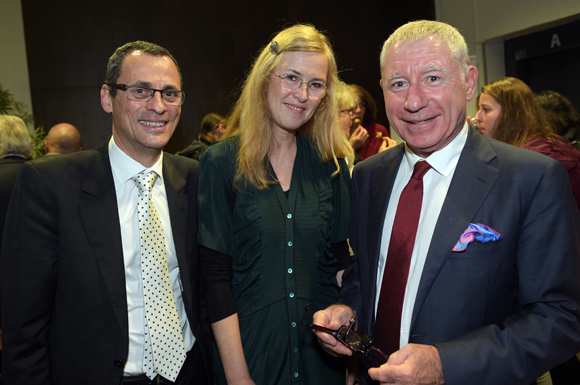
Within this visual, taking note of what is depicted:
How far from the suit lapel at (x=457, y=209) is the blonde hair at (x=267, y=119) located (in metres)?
0.72

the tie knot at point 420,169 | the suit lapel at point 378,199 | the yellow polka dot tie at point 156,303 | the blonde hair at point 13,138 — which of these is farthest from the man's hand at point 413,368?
the blonde hair at point 13,138

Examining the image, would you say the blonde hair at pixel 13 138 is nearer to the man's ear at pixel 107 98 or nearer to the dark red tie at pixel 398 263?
the man's ear at pixel 107 98

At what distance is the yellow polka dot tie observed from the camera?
1.74 m

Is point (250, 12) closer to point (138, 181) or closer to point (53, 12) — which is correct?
point (53, 12)

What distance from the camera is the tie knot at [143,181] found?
185 centimetres

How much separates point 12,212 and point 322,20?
6485 mm

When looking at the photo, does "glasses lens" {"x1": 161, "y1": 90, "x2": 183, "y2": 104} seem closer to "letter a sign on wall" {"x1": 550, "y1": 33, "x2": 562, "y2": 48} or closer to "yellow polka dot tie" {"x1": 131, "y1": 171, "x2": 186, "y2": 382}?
"yellow polka dot tie" {"x1": 131, "y1": 171, "x2": 186, "y2": 382}

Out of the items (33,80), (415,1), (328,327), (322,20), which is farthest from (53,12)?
(328,327)

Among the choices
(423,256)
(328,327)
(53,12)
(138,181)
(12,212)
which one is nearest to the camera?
(423,256)

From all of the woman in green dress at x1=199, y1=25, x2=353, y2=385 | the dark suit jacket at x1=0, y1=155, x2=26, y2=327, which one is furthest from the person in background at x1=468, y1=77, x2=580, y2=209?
the dark suit jacket at x1=0, y1=155, x2=26, y2=327

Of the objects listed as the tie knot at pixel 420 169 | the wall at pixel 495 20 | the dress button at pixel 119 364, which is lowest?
the dress button at pixel 119 364

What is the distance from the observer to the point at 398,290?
1.53 metres

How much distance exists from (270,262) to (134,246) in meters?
0.55

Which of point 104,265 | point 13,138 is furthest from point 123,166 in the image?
point 13,138
